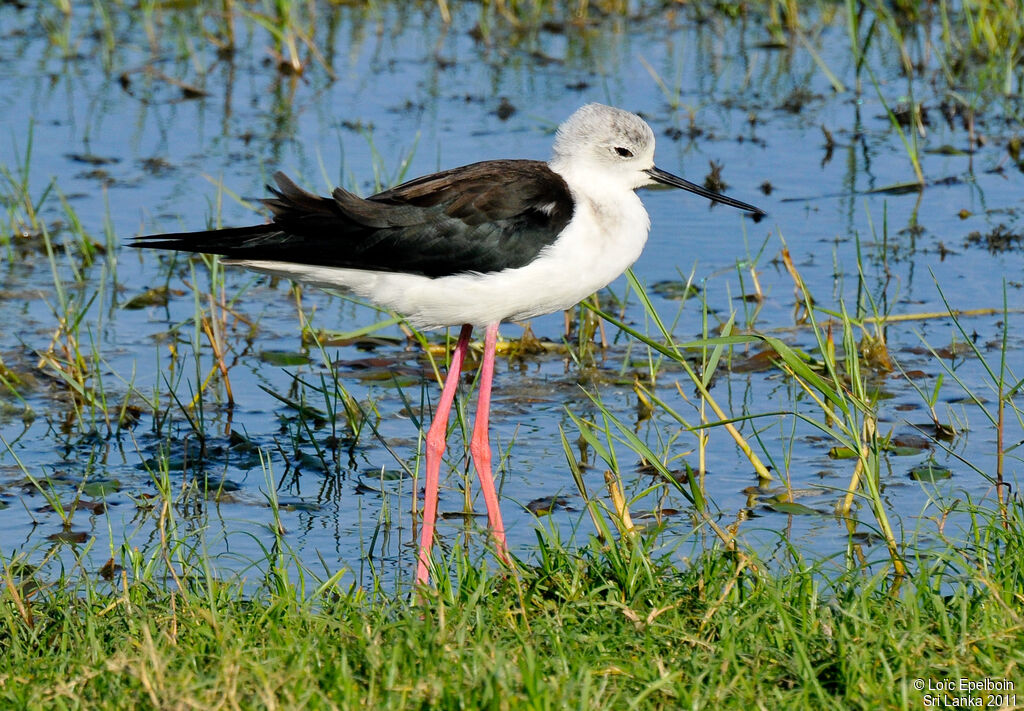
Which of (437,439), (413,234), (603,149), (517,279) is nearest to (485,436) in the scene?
(437,439)

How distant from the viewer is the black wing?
4.90 metres

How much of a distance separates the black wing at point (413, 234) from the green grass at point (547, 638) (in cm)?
108

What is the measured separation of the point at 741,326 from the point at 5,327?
11.2 feet

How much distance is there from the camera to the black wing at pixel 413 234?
16.1 ft

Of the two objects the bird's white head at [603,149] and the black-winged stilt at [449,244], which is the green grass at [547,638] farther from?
the bird's white head at [603,149]

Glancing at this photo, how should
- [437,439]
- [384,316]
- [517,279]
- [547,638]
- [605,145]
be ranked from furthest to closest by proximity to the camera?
[384,316] < [437,439] < [605,145] < [517,279] < [547,638]

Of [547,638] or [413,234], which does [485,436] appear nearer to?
[413,234]

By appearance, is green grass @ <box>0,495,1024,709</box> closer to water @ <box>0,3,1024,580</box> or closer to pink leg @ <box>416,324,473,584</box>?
water @ <box>0,3,1024,580</box>

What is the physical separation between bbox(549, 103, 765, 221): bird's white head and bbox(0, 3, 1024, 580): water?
0.96 m

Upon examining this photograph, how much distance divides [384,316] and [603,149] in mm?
2380

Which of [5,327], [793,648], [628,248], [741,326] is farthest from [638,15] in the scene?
[793,648]

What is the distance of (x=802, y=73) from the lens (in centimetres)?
1091

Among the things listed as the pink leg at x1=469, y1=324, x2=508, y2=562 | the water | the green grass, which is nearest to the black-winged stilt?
the pink leg at x1=469, y1=324, x2=508, y2=562

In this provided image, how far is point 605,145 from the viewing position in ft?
17.0
